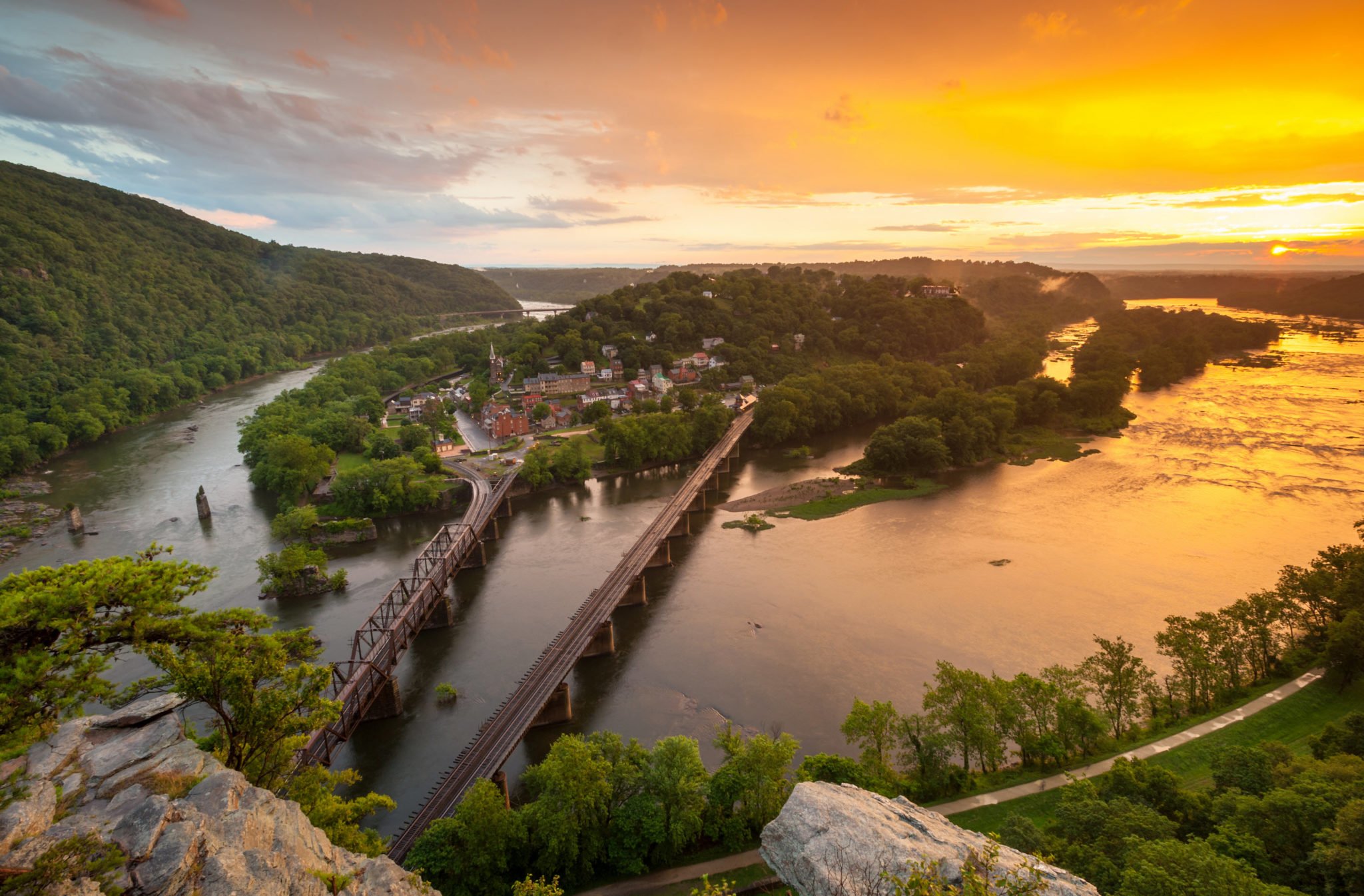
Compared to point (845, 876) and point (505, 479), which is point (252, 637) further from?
point (505, 479)

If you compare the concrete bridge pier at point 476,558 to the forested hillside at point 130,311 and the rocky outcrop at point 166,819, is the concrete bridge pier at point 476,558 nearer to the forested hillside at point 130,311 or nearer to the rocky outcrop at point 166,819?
the rocky outcrop at point 166,819

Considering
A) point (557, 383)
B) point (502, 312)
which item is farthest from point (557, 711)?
point (502, 312)

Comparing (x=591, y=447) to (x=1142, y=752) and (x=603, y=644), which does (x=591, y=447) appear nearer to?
(x=603, y=644)

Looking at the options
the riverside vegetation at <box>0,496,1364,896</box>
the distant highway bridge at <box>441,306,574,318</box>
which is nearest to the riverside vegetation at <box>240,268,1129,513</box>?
the riverside vegetation at <box>0,496,1364,896</box>

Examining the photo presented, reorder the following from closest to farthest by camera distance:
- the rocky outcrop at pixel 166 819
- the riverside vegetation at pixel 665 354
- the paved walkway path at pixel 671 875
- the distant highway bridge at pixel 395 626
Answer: the rocky outcrop at pixel 166 819
the paved walkway path at pixel 671 875
the distant highway bridge at pixel 395 626
the riverside vegetation at pixel 665 354

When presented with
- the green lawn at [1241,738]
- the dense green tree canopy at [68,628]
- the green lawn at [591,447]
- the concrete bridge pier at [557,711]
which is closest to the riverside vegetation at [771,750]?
the dense green tree canopy at [68,628]

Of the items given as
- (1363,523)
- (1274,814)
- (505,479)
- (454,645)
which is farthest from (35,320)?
(1363,523)

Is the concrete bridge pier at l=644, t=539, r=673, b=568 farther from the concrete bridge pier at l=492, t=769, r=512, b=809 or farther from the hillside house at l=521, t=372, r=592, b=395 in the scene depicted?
the hillside house at l=521, t=372, r=592, b=395

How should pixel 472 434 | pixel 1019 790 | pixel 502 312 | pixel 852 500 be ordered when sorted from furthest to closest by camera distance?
pixel 502 312 → pixel 472 434 → pixel 852 500 → pixel 1019 790
